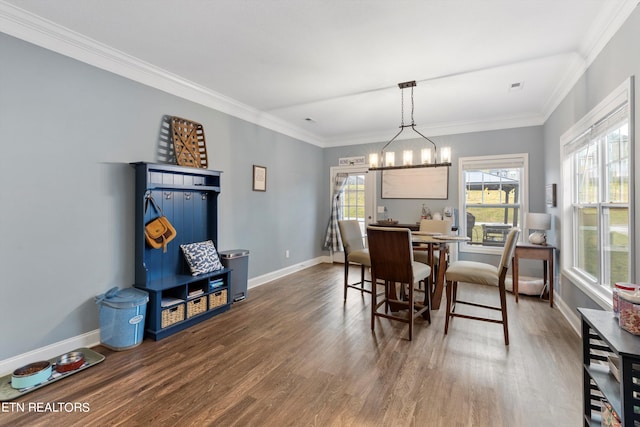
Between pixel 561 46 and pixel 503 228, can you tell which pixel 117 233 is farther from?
pixel 503 228

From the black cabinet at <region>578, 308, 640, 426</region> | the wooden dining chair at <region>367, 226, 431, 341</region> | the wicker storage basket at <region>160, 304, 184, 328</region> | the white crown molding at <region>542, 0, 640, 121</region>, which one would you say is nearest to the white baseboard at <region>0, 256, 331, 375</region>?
the wicker storage basket at <region>160, 304, 184, 328</region>

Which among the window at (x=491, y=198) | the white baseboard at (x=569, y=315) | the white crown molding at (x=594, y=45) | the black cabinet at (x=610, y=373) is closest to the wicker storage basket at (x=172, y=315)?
the black cabinet at (x=610, y=373)

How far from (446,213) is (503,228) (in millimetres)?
931

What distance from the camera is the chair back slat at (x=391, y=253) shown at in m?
2.64

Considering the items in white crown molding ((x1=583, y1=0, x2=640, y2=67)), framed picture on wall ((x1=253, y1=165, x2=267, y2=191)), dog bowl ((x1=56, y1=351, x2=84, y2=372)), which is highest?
white crown molding ((x1=583, y1=0, x2=640, y2=67))

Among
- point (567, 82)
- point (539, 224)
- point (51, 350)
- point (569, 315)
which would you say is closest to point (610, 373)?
point (569, 315)

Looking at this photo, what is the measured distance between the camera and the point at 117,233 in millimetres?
2758

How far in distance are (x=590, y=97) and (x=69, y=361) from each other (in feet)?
16.0

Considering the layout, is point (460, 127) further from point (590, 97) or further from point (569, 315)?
point (569, 315)

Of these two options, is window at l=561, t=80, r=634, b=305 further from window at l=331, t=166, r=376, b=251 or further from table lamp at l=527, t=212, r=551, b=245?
window at l=331, t=166, r=376, b=251

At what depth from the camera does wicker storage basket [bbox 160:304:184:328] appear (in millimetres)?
2713

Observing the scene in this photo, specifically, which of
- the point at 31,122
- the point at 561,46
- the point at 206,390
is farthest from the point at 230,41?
the point at 561,46

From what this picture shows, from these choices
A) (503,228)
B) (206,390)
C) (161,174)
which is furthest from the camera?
(503,228)

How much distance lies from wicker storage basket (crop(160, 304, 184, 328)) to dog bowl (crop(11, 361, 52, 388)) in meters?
0.81
